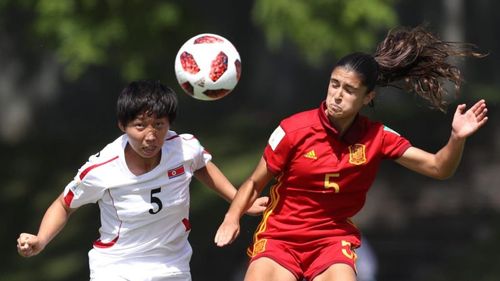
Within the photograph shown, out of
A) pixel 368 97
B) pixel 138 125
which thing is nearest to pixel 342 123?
pixel 368 97

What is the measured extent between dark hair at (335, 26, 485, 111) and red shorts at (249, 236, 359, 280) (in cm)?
99

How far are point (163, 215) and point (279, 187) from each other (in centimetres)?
66

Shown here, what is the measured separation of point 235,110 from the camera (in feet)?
55.8

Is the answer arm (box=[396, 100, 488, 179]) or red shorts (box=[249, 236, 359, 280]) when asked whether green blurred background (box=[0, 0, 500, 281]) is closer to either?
A: arm (box=[396, 100, 488, 179])

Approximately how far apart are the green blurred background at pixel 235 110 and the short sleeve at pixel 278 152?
260 inches

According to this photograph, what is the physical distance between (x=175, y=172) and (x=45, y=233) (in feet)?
2.55

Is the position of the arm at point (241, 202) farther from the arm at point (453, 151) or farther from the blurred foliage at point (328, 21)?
the blurred foliage at point (328, 21)

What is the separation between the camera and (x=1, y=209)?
15.7 meters

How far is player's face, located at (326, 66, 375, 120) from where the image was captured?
21.8 ft

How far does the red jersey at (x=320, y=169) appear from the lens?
6715mm

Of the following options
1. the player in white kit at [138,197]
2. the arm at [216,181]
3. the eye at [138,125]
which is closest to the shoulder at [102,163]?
the player in white kit at [138,197]

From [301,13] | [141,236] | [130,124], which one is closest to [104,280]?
[141,236]

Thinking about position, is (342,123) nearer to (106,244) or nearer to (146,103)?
(146,103)

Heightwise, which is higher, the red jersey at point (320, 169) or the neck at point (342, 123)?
the neck at point (342, 123)
